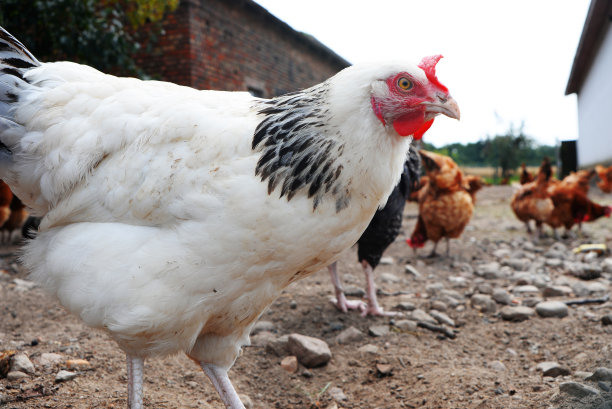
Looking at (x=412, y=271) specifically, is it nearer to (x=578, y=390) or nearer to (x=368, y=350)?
(x=368, y=350)

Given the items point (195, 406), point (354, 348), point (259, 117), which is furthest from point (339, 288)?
point (259, 117)

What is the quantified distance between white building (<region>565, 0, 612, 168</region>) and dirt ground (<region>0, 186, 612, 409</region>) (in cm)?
132

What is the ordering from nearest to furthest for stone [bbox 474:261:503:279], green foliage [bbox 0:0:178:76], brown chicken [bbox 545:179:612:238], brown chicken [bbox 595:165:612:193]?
stone [bbox 474:261:503:279], green foliage [bbox 0:0:178:76], brown chicken [bbox 545:179:612:238], brown chicken [bbox 595:165:612:193]

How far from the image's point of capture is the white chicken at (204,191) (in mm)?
1550

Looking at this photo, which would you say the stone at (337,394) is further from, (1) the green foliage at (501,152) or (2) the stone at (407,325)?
(1) the green foliage at (501,152)

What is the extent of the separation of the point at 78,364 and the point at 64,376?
173 millimetres

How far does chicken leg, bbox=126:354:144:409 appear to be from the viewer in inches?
68.7

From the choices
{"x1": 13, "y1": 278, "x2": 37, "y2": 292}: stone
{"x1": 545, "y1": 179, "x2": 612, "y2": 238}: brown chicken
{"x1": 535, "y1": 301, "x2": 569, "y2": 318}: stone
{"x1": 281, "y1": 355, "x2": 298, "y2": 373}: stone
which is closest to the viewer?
{"x1": 281, "y1": 355, "x2": 298, "y2": 373}: stone

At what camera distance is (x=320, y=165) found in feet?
5.16

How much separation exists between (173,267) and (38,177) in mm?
807

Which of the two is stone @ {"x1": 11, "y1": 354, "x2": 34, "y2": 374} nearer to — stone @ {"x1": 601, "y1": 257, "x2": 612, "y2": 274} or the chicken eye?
the chicken eye

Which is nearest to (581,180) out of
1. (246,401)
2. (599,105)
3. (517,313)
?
(517,313)

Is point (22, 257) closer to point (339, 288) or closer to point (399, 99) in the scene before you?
point (399, 99)

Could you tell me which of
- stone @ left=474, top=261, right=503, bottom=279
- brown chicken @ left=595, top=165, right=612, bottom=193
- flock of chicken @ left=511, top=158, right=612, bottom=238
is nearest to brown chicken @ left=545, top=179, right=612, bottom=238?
flock of chicken @ left=511, top=158, right=612, bottom=238
